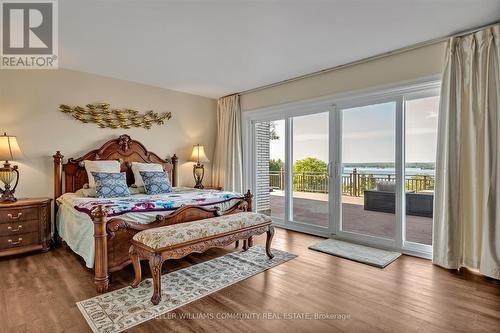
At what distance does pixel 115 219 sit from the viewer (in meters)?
2.67

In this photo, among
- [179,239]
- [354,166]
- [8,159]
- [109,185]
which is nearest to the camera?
[179,239]

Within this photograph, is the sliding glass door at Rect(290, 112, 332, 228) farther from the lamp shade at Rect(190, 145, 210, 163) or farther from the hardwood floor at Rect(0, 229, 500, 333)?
the lamp shade at Rect(190, 145, 210, 163)

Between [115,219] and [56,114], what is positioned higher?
[56,114]

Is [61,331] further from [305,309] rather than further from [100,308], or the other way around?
[305,309]

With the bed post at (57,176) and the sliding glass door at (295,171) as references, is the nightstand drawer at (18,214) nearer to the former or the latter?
the bed post at (57,176)

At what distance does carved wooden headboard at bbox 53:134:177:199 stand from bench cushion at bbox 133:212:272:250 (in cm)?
224

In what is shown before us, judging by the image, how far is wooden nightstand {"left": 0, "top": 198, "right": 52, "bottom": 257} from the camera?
3.35 m

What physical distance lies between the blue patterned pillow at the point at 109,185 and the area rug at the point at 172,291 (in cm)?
150

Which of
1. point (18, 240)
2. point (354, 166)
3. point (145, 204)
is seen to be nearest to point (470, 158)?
point (354, 166)

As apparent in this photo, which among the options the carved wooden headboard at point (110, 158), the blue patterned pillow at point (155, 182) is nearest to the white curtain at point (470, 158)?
the blue patterned pillow at point (155, 182)

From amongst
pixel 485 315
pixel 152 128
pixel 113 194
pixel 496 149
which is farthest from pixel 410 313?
pixel 152 128

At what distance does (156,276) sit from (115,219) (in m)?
0.75

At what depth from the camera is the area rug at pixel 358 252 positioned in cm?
329

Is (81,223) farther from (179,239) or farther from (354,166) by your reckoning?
(354,166)
